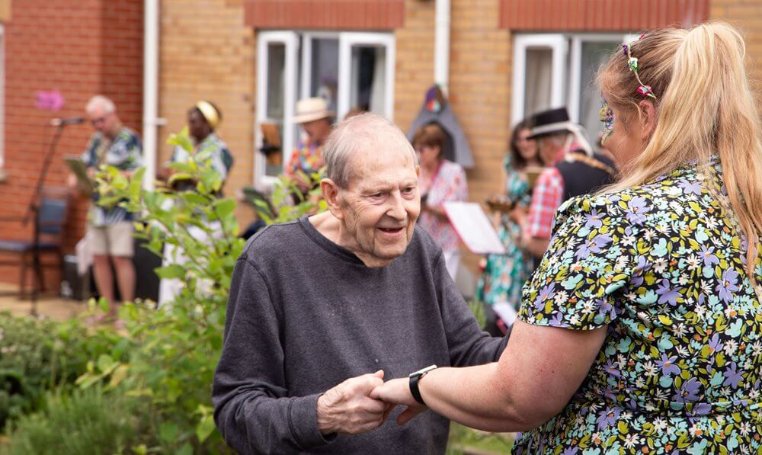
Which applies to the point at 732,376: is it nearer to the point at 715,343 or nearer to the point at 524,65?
the point at 715,343

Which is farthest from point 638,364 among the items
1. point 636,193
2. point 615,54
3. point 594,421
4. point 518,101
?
point 518,101

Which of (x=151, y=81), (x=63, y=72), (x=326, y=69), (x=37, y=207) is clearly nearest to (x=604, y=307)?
(x=326, y=69)

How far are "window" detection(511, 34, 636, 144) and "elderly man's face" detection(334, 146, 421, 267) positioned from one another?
21.9 ft

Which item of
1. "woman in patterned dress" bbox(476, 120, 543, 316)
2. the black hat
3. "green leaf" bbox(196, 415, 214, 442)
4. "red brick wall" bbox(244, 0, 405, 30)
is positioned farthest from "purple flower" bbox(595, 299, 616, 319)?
"red brick wall" bbox(244, 0, 405, 30)

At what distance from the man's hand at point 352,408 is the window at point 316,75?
7.91 metres

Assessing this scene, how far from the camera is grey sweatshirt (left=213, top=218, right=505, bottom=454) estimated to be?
3.04 metres

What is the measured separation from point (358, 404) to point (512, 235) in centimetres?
575

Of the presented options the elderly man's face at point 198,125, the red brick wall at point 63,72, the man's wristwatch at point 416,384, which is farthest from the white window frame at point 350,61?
the man's wristwatch at point 416,384

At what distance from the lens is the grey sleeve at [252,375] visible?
298 cm

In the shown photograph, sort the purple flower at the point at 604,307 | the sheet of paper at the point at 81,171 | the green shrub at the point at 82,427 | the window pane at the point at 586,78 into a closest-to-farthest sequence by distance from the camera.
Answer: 1. the purple flower at the point at 604,307
2. the green shrub at the point at 82,427
3. the window pane at the point at 586,78
4. the sheet of paper at the point at 81,171

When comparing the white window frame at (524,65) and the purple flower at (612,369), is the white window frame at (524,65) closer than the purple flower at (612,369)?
No

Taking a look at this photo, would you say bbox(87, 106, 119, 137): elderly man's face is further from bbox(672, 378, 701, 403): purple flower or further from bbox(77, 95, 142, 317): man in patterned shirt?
bbox(672, 378, 701, 403): purple flower

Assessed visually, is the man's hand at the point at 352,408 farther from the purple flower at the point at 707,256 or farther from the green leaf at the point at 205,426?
the green leaf at the point at 205,426

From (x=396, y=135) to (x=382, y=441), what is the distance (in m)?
0.77
